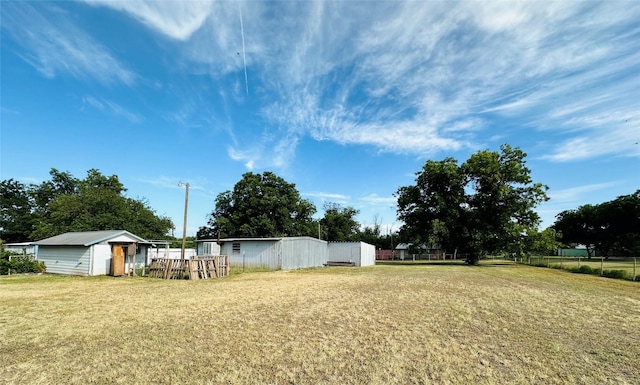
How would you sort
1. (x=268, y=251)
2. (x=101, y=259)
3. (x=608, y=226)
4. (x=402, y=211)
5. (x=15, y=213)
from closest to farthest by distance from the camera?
(x=101, y=259), (x=268, y=251), (x=402, y=211), (x=15, y=213), (x=608, y=226)

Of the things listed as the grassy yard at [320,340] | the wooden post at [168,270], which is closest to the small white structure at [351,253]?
the wooden post at [168,270]

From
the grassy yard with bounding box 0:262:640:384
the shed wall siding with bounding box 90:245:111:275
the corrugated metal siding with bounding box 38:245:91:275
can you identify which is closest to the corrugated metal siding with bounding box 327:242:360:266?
the shed wall siding with bounding box 90:245:111:275

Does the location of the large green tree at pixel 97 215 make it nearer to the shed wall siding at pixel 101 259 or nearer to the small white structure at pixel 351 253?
the shed wall siding at pixel 101 259

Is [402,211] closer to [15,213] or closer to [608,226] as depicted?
[608,226]

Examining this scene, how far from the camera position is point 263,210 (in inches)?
1772

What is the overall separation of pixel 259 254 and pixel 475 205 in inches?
922

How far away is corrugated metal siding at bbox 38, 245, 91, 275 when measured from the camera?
2017cm

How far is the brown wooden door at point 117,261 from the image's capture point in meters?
20.5

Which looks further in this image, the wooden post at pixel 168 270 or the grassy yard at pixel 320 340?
the wooden post at pixel 168 270

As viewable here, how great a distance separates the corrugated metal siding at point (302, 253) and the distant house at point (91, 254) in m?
9.70

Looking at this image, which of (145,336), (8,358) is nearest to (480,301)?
(145,336)

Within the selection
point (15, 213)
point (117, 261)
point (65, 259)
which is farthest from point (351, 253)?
point (15, 213)

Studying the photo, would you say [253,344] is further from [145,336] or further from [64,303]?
[64,303]

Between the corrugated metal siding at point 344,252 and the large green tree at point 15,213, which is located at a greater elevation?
the large green tree at point 15,213
